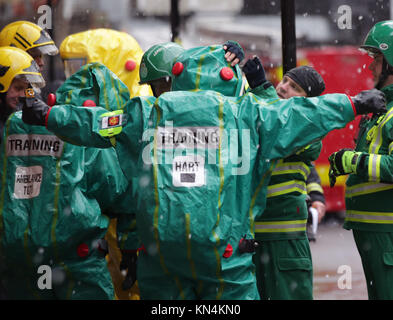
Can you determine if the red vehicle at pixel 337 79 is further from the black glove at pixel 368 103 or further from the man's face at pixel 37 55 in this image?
the black glove at pixel 368 103

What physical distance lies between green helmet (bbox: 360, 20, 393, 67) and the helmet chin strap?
3 cm

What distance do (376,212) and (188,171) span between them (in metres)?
1.46

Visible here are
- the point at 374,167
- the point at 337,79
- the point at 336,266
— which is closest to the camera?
the point at 374,167

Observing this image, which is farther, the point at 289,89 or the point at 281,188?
the point at 289,89

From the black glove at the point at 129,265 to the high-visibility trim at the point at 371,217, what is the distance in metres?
1.63

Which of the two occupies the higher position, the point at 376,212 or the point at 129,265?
the point at 376,212

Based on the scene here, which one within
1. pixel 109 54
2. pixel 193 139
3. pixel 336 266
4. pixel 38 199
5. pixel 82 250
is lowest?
pixel 336 266

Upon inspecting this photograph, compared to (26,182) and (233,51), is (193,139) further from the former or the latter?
(26,182)

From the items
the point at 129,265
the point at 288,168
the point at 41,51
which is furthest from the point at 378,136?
the point at 41,51

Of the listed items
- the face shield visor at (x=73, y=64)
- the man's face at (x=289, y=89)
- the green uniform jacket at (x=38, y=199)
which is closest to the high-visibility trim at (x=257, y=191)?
the man's face at (x=289, y=89)

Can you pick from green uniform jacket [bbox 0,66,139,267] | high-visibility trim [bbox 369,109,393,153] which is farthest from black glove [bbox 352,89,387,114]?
green uniform jacket [bbox 0,66,139,267]

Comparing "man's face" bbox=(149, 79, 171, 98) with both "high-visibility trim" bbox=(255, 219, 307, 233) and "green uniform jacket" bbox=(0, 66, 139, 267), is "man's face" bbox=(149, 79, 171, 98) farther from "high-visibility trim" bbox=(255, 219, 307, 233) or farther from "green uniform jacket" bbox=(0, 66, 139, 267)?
"high-visibility trim" bbox=(255, 219, 307, 233)

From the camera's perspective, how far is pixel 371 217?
459cm

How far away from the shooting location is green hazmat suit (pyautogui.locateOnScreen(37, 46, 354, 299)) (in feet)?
12.2
